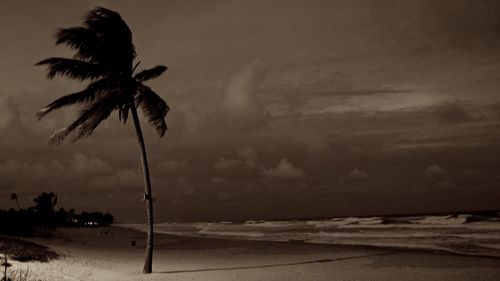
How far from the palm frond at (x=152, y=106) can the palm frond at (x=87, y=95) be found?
0.93 m

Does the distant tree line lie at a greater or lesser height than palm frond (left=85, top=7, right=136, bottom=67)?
lesser

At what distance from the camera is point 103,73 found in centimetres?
1337

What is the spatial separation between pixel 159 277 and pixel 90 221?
132m

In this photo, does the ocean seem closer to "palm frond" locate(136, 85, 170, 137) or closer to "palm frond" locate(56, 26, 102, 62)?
"palm frond" locate(136, 85, 170, 137)

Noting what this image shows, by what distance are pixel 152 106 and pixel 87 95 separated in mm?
2046

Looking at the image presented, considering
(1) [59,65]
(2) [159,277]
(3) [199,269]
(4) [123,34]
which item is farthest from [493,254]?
(1) [59,65]

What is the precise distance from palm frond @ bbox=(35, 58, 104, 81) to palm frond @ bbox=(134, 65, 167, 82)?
45.2 inches

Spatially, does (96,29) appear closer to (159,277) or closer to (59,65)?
(59,65)

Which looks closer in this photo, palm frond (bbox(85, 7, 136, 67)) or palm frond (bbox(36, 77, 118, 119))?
palm frond (bbox(36, 77, 118, 119))

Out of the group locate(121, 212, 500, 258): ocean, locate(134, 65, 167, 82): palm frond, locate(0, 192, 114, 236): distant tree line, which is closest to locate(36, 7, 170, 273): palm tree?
locate(134, 65, 167, 82): palm frond

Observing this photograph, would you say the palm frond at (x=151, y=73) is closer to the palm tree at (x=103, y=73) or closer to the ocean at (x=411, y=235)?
the palm tree at (x=103, y=73)

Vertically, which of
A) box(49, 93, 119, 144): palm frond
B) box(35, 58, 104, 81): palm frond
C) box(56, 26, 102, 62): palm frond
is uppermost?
box(56, 26, 102, 62): palm frond

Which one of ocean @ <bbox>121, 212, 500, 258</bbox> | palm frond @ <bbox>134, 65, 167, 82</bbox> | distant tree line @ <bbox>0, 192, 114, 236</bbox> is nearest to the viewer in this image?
palm frond @ <bbox>134, 65, 167, 82</bbox>

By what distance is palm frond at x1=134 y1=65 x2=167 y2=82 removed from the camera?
537 inches
